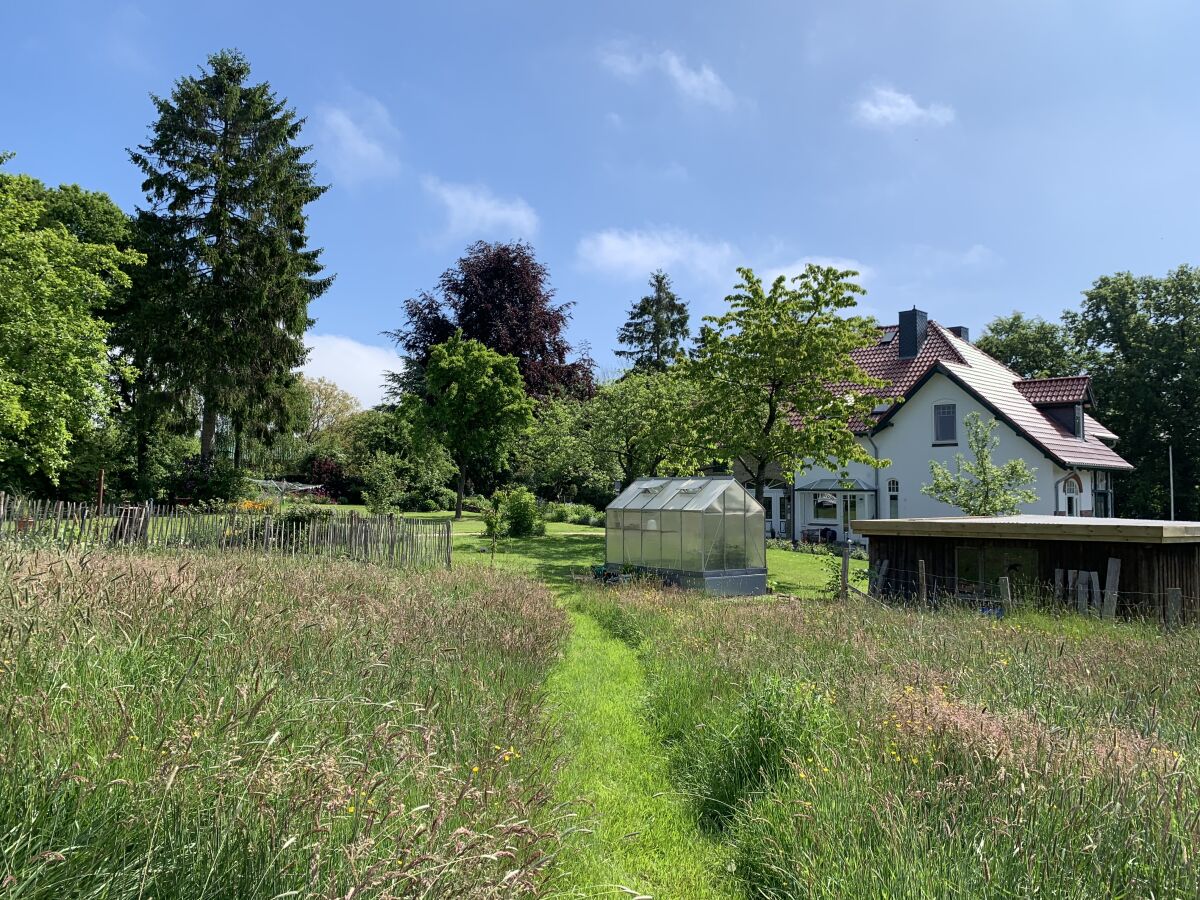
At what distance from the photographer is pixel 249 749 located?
10.3 ft

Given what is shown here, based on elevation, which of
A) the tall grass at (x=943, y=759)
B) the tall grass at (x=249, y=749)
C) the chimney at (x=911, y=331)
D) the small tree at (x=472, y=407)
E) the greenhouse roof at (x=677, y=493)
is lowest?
the tall grass at (x=943, y=759)

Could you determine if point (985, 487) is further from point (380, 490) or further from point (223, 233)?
point (223, 233)

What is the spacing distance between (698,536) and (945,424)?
18.5 meters

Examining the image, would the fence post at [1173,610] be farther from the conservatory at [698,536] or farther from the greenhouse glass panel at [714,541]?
the greenhouse glass panel at [714,541]

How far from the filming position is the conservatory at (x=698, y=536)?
1717cm

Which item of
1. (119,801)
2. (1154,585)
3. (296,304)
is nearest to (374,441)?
(296,304)

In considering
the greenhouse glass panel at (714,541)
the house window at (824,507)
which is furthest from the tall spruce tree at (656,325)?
the greenhouse glass panel at (714,541)

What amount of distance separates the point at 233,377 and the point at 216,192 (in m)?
7.30

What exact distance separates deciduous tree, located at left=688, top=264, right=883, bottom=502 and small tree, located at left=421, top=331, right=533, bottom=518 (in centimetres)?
1349

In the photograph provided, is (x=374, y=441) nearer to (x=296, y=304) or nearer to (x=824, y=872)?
(x=296, y=304)

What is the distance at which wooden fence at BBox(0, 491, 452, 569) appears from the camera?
13.7m

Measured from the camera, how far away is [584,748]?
626 centimetres

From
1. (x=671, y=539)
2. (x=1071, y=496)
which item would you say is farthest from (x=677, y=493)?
(x=1071, y=496)

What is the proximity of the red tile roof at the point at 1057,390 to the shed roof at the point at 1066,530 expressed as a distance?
22038 millimetres
